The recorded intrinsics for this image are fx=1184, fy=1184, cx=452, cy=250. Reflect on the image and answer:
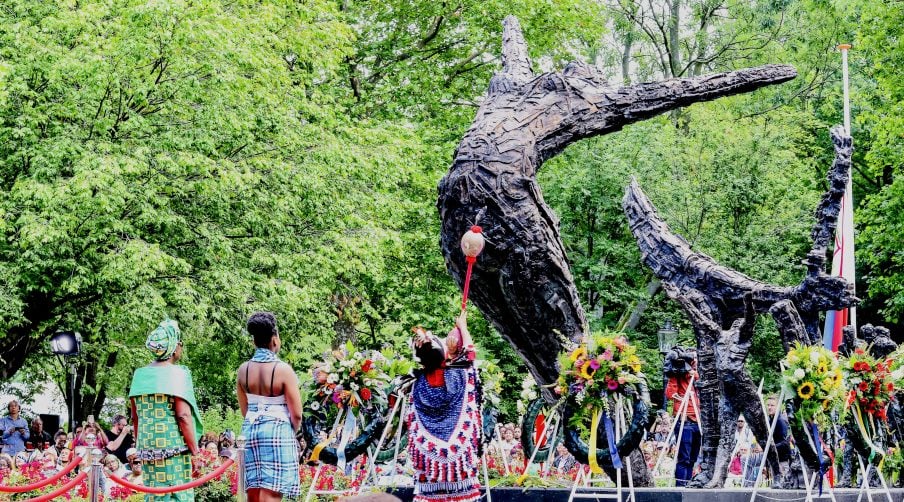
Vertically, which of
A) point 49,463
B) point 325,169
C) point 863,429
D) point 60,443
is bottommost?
point 49,463

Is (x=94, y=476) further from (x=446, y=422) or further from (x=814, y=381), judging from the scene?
(x=814, y=381)

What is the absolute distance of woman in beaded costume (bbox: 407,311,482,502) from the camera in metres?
8.24

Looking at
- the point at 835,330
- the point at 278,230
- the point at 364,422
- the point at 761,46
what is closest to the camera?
the point at 364,422

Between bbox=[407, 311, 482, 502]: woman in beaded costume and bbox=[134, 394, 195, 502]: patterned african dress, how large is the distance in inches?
66.9

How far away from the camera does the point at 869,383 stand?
10789mm

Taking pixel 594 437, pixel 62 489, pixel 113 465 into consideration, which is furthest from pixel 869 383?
pixel 113 465

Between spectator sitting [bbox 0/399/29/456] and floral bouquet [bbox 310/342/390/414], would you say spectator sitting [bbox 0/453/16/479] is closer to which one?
spectator sitting [bbox 0/399/29/456]

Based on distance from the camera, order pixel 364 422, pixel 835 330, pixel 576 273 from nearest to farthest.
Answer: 1. pixel 364 422
2. pixel 835 330
3. pixel 576 273

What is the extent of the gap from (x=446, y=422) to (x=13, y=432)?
11.7 metres

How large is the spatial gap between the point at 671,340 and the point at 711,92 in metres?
11.4

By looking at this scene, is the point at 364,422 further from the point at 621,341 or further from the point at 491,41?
the point at 491,41

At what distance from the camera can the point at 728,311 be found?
1223cm

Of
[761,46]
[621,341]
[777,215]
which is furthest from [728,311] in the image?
[761,46]

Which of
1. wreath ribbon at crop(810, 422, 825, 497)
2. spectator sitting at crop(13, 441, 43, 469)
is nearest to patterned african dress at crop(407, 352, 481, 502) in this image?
wreath ribbon at crop(810, 422, 825, 497)
